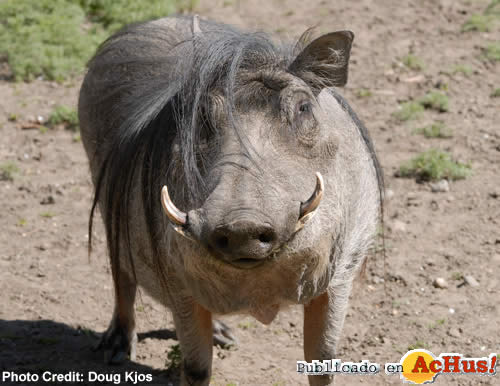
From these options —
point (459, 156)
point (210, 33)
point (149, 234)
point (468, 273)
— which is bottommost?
point (468, 273)

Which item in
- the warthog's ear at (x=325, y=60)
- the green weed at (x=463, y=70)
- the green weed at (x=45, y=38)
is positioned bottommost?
the warthog's ear at (x=325, y=60)

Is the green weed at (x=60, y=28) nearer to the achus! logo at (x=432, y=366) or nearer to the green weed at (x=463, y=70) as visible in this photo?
the green weed at (x=463, y=70)

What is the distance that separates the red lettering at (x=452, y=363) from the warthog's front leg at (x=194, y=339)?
1301mm

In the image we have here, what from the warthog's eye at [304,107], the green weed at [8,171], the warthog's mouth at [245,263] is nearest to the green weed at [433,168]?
the warthog's eye at [304,107]

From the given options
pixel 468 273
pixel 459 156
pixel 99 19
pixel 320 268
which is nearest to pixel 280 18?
pixel 99 19

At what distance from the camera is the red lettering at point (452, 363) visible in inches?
165

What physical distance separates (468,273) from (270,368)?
4.63 ft

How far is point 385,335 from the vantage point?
14.9 ft

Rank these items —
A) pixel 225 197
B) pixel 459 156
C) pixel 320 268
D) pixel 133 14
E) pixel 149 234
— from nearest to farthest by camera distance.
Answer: pixel 225 197 < pixel 320 268 < pixel 149 234 < pixel 459 156 < pixel 133 14

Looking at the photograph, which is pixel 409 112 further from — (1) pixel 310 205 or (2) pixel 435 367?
(1) pixel 310 205

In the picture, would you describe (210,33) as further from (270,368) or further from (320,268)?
(270,368)

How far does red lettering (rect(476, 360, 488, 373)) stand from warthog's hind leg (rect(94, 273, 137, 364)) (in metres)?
1.92

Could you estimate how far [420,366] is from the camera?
4.22m

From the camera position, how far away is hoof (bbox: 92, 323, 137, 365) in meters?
4.56
